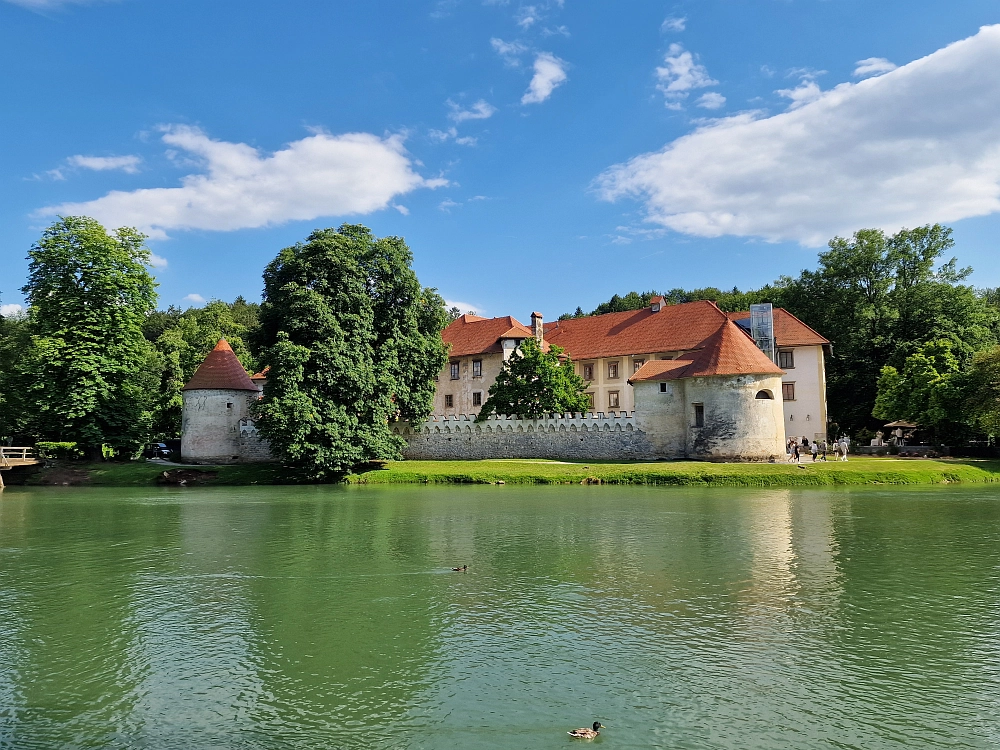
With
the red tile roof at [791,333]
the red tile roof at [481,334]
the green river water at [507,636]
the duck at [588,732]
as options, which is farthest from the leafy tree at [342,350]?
the duck at [588,732]

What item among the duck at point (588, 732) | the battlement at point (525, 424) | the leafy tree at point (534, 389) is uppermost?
the leafy tree at point (534, 389)

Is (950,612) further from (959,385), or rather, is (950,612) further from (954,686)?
(959,385)

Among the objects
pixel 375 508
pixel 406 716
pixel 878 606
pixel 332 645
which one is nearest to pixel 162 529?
pixel 375 508

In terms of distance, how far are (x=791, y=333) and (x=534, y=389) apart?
17.0m

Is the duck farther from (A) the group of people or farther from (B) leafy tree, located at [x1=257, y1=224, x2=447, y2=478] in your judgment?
(A) the group of people

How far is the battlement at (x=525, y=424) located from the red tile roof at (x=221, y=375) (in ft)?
31.7

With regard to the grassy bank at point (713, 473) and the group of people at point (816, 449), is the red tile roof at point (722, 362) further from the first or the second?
the grassy bank at point (713, 473)

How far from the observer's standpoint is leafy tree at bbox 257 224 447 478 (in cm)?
3738

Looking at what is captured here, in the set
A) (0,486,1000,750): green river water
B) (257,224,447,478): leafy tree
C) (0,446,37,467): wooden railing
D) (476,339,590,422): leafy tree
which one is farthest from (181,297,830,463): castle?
(0,486,1000,750): green river water

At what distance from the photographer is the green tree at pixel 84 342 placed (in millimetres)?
A: 40250

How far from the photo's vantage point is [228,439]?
4591cm

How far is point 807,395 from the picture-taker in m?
47.6

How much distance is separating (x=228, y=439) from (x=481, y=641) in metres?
39.2

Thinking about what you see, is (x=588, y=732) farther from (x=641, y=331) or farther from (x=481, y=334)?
(x=481, y=334)
